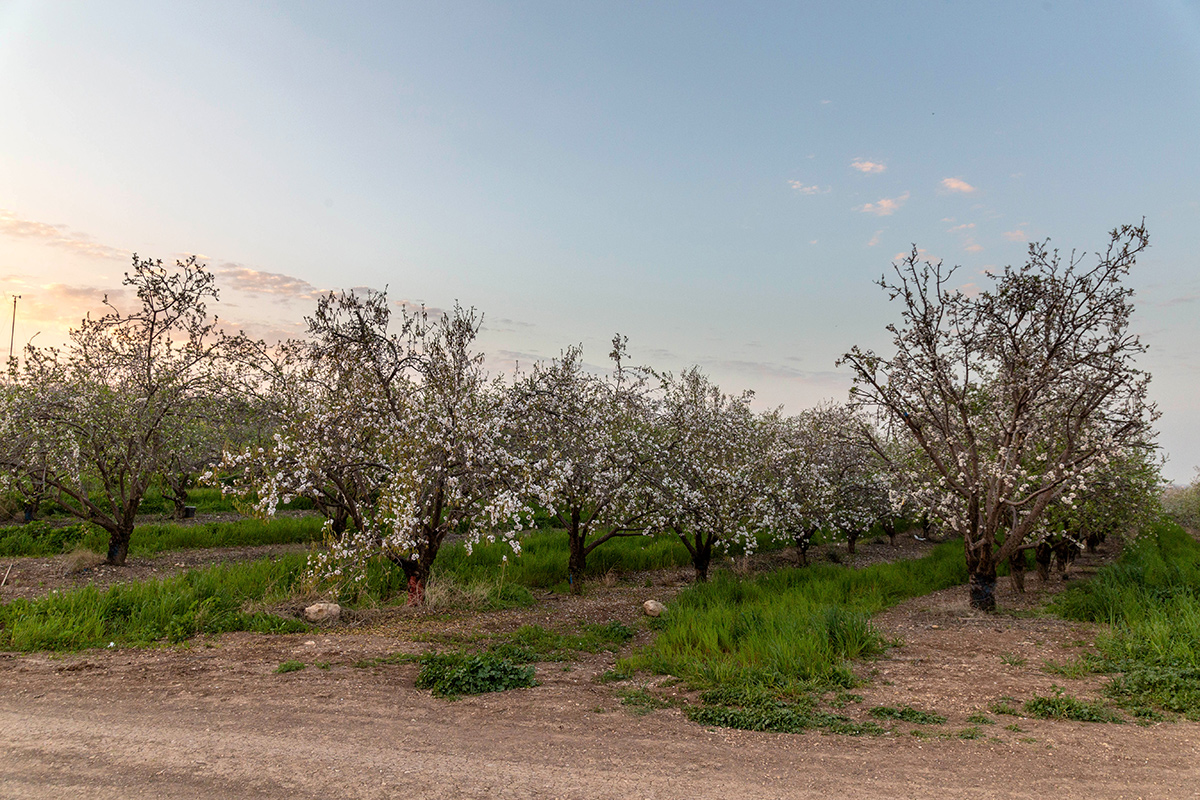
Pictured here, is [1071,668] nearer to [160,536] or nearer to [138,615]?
[138,615]

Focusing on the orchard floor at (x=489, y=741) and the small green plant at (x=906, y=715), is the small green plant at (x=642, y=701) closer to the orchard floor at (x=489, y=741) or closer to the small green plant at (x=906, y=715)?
the orchard floor at (x=489, y=741)

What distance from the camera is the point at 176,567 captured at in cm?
1700

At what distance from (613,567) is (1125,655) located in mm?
11821

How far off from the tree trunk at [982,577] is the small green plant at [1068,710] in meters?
6.47

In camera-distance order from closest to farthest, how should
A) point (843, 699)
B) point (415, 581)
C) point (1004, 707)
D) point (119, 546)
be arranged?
point (1004, 707)
point (843, 699)
point (415, 581)
point (119, 546)

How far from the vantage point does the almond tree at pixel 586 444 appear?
13.5 meters

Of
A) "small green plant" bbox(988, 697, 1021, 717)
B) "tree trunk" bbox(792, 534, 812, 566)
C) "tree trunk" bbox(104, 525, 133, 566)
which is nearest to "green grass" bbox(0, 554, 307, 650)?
"tree trunk" bbox(104, 525, 133, 566)

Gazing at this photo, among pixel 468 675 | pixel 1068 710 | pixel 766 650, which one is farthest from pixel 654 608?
pixel 1068 710

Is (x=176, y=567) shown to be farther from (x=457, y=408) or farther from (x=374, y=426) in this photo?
(x=457, y=408)

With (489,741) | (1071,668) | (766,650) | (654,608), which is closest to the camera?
(489,741)

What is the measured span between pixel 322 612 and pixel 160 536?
11.8 metres

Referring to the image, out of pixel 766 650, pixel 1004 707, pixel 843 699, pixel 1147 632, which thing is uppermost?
pixel 1147 632

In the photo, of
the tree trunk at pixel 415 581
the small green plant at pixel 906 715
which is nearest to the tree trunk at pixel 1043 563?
the small green plant at pixel 906 715

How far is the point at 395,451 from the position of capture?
12.1 m
